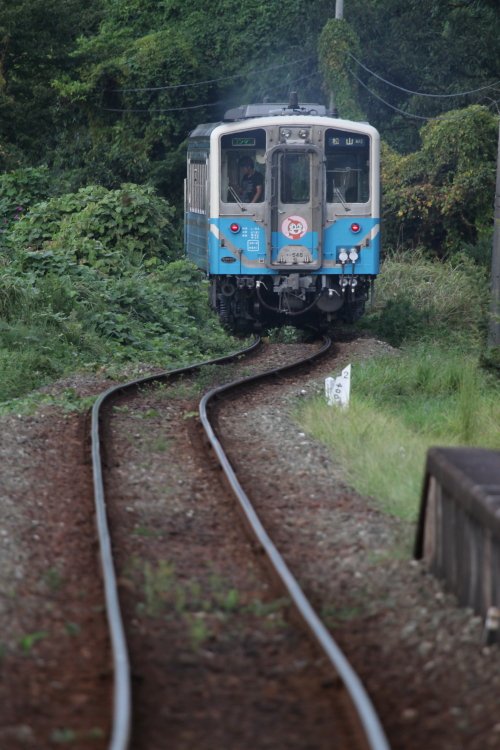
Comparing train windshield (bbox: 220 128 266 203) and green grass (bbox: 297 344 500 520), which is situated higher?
train windshield (bbox: 220 128 266 203)

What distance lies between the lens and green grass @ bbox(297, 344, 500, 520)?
6.71 metres

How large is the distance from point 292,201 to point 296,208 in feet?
0.44

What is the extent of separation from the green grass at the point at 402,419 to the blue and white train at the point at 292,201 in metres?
2.02

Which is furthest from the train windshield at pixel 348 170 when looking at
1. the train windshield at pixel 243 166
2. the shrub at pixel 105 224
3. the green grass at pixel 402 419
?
the shrub at pixel 105 224

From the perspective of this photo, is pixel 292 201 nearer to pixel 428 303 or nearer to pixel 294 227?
pixel 294 227

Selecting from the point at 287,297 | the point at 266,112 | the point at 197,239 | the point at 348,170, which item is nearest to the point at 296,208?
the point at 348,170

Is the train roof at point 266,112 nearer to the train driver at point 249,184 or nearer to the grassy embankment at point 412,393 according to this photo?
the train driver at point 249,184

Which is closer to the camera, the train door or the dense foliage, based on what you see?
the dense foliage

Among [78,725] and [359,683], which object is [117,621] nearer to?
[78,725]

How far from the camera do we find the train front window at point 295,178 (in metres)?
13.8

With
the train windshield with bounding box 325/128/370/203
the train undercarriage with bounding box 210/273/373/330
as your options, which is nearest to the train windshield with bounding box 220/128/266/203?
the train windshield with bounding box 325/128/370/203

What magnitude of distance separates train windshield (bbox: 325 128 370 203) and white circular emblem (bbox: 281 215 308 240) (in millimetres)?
608

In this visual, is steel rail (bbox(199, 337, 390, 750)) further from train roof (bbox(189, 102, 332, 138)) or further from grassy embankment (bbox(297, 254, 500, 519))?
train roof (bbox(189, 102, 332, 138))

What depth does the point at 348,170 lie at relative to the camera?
14102mm
